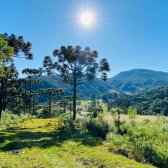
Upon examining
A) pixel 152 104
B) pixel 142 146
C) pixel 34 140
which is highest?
pixel 142 146

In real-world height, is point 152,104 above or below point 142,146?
below

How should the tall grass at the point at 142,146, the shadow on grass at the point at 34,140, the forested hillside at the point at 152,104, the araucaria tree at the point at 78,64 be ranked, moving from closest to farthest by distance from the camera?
the tall grass at the point at 142,146
the shadow on grass at the point at 34,140
the araucaria tree at the point at 78,64
the forested hillside at the point at 152,104

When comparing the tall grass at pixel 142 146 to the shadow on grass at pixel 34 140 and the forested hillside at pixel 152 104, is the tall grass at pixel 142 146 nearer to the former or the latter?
the shadow on grass at pixel 34 140

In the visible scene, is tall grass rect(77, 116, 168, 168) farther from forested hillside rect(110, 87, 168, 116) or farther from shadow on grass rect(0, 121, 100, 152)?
forested hillside rect(110, 87, 168, 116)

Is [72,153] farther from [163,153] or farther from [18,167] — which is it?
[163,153]

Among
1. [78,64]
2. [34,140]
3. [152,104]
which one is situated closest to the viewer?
[34,140]

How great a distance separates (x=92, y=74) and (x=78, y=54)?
12.3ft

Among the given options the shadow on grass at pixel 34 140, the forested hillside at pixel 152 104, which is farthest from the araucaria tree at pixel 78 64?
the forested hillside at pixel 152 104

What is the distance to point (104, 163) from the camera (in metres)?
5.07

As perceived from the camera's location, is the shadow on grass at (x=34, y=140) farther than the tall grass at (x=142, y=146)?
Yes

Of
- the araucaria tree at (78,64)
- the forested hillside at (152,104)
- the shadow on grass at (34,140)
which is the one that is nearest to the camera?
the shadow on grass at (34,140)

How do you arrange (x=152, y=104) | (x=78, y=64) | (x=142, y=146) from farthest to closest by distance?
(x=152, y=104) < (x=78, y=64) < (x=142, y=146)

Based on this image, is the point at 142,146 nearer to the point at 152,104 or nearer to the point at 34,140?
the point at 34,140

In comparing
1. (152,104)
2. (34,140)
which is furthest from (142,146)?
(152,104)
